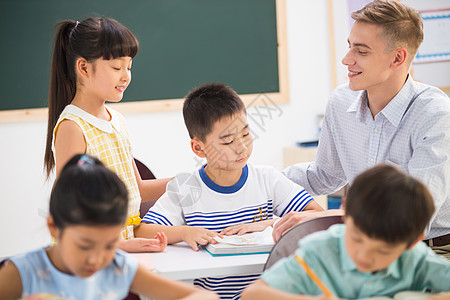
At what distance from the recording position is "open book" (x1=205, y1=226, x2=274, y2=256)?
1.63 metres

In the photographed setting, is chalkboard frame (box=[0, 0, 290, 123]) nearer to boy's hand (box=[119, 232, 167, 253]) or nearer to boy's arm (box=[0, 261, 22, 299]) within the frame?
boy's hand (box=[119, 232, 167, 253])

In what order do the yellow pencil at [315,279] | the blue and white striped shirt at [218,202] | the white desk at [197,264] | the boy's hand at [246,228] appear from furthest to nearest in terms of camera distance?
the blue and white striped shirt at [218,202] → the boy's hand at [246,228] → the white desk at [197,264] → the yellow pencil at [315,279]

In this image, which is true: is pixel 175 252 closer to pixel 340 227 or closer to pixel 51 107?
pixel 340 227

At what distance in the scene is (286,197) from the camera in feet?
6.49

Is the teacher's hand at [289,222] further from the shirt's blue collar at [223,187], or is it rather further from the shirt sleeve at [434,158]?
the shirt sleeve at [434,158]

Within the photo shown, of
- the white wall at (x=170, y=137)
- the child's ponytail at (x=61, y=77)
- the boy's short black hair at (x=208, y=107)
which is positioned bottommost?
the white wall at (x=170, y=137)

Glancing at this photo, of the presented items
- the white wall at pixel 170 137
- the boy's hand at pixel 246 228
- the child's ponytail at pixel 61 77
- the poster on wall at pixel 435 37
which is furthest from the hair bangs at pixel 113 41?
the poster on wall at pixel 435 37

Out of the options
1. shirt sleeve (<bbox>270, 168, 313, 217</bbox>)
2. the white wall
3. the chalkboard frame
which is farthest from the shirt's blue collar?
the chalkboard frame

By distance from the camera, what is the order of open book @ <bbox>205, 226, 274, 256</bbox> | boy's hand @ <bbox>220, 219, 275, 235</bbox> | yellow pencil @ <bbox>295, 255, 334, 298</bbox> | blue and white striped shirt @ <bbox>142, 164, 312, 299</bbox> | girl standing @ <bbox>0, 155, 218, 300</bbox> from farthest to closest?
blue and white striped shirt @ <bbox>142, 164, 312, 299</bbox>, boy's hand @ <bbox>220, 219, 275, 235</bbox>, open book @ <bbox>205, 226, 274, 256</bbox>, yellow pencil @ <bbox>295, 255, 334, 298</bbox>, girl standing @ <bbox>0, 155, 218, 300</bbox>

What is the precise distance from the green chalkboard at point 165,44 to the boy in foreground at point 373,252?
318 centimetres

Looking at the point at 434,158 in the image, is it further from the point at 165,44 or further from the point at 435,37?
the point at 435,37

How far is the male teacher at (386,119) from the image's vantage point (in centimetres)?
194

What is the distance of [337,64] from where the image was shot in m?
4.64

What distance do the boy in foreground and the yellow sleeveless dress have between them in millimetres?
755
